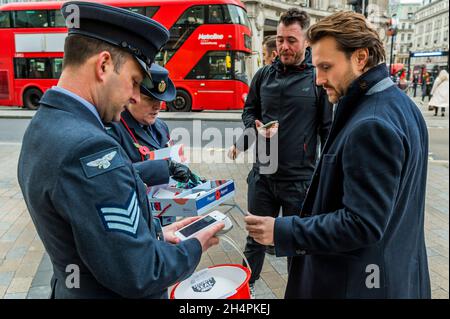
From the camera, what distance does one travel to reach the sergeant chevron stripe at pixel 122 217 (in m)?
0.99

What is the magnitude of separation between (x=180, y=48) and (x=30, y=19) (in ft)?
18.6

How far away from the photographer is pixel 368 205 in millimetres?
1306

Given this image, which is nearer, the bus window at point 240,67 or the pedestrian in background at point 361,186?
the pedestrian in background at point 361,186

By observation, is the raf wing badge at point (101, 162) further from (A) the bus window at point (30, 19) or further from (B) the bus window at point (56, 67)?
(A) the bus window at point (30, 19)

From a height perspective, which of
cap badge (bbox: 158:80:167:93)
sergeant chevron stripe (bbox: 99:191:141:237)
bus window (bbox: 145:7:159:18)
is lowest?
sergeant chevron stripe (bbox: 99:191:141:237)

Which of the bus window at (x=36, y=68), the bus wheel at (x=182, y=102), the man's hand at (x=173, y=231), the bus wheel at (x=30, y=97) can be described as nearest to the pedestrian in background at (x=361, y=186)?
the man's hand at (x=173, y=231)

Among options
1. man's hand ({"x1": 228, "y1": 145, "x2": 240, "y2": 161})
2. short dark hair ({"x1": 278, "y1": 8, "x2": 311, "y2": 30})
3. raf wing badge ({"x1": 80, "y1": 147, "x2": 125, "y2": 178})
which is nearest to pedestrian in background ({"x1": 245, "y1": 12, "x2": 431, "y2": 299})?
raf wing badge ({"x1": 80, "y1": 147, "x2": 125, "y2": 178})

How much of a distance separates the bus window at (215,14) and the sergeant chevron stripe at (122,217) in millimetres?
13248

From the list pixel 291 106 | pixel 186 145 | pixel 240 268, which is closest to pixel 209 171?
pixel 186 145

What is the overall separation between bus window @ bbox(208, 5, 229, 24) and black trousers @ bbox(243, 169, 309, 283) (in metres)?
11.5

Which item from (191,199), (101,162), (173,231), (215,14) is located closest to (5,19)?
(215,14)

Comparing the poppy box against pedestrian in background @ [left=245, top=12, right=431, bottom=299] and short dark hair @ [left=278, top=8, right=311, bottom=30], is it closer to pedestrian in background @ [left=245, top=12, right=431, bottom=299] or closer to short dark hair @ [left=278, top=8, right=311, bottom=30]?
pedestrian in background @ [left=245, top=12, right=431, bottom=299]

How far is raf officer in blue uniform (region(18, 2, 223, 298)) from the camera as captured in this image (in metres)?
0.98

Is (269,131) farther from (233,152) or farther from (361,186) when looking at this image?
(361,186)
